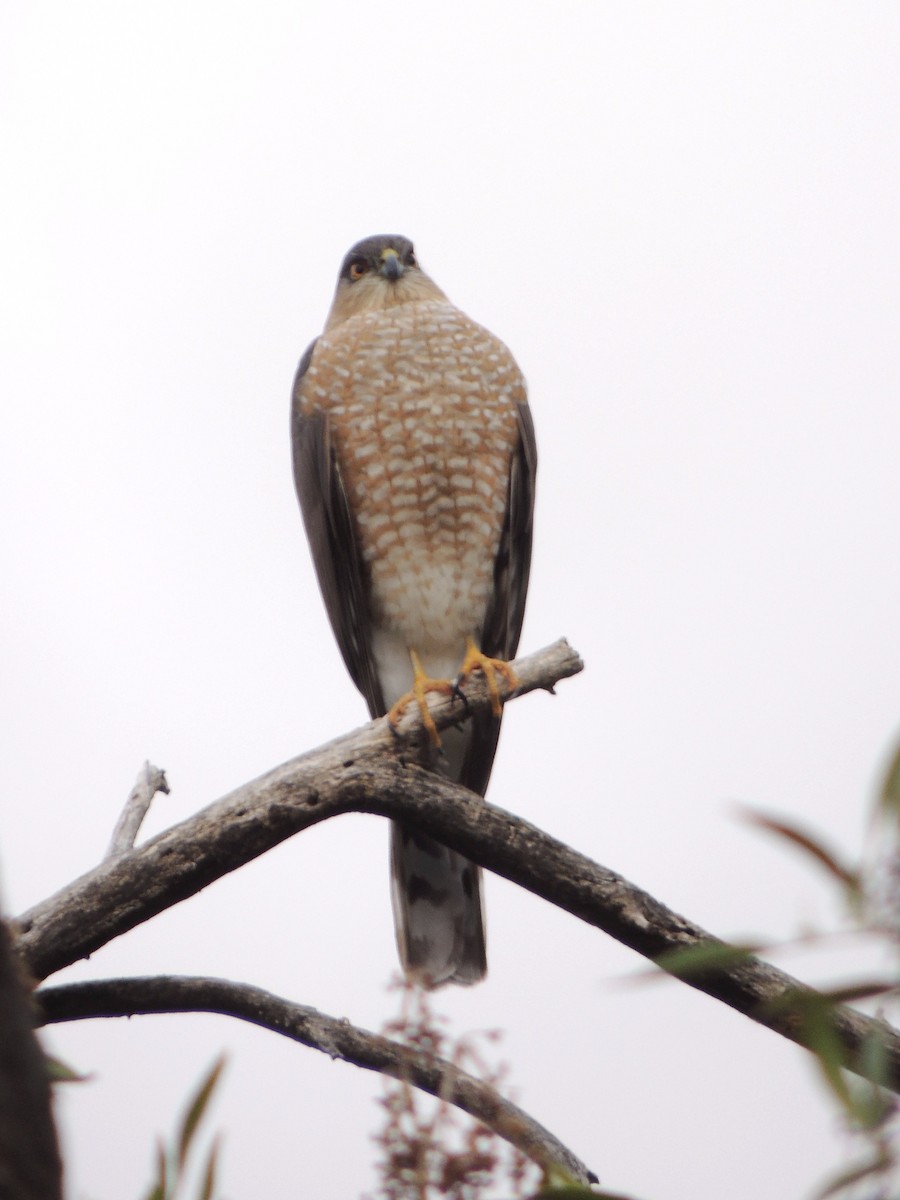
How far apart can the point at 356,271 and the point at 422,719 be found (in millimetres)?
2627

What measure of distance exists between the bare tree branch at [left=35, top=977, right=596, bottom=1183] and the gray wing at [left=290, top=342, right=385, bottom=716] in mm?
1778

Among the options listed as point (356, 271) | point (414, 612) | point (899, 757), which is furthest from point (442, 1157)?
point (356, 271)

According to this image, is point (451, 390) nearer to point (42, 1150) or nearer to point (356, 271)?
point (356, 271)

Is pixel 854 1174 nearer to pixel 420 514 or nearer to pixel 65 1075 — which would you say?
pixel 65 1075

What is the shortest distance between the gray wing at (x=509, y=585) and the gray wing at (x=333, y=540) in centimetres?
41

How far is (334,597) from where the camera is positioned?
4.51 m

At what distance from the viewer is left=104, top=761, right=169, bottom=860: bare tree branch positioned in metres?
3.14

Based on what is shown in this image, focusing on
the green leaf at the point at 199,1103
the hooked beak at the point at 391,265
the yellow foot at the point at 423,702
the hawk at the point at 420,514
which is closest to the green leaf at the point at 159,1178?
the green leaf at the point at 199,1103

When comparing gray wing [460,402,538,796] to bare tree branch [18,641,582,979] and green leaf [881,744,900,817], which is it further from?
green leaf [881,744,900,817]

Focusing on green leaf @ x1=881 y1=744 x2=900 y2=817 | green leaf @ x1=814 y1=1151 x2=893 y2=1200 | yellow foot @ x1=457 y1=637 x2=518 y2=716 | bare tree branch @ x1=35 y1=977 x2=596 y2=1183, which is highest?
yellow foot @ x1=457 y1=637 x2=518 y2=716

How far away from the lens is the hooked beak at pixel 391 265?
5.17 m

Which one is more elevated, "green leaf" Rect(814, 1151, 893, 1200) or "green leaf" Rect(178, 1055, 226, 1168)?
"green leaf" Rect(178, 1055, 226, 1168)

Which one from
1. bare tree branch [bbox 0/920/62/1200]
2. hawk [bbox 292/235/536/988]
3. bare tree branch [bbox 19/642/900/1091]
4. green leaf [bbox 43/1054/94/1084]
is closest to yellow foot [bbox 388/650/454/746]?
bare tree branch [bbox 19/642/900/1091]

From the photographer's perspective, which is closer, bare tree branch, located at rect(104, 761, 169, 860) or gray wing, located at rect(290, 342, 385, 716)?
bare tree branch, located at rect(104, 761, 169, 860)
